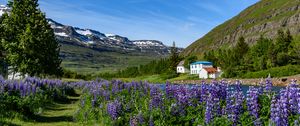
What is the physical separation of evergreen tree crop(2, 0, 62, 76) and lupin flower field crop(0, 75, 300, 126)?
17.2 metres

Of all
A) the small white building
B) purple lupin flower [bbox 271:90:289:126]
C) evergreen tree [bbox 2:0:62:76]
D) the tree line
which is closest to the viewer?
purple lupin flower [bbox 271:90:289:126]

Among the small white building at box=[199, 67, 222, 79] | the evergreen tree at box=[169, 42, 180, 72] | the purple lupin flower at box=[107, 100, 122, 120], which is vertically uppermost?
the evergreen tree at box=[169, 42, 180, 72]

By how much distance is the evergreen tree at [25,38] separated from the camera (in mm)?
39156

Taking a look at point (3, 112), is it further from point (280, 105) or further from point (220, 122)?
point (280, 105)

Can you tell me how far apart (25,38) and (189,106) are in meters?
28.6

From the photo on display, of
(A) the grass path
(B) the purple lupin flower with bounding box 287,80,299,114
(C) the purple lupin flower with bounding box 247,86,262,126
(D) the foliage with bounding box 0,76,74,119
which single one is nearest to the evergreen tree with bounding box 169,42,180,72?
(A) the grass path

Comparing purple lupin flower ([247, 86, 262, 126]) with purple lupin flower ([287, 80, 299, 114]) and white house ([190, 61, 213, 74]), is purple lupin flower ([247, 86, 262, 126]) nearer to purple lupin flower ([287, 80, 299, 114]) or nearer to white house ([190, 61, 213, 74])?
purple lupin flower ([287, 80, 299, 114])

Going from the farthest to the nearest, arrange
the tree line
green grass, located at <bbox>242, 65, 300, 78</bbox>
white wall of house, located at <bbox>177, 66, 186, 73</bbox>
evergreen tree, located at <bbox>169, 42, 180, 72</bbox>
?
white wall of house, located at <bbox>177, 66, 186, 73</bbox> → evergreen tree, located at <bbox>169, 42, 180, 72</bbox> → the tree line → green grass, located at <bbox>242, 65, 300, 78</bbox>

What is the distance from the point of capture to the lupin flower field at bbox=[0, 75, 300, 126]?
10.2m

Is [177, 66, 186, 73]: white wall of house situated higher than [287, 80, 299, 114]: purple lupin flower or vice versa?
[177, 66, 186, 73]: white wall of house

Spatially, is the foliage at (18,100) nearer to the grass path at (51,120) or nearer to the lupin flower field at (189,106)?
the lupin flower field at (189,106)

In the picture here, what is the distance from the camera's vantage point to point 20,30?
136ft

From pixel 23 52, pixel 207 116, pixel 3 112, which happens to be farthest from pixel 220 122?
pixel 23 52

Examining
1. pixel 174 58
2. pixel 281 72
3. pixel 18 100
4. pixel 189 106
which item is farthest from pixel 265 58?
pixel 189 106
